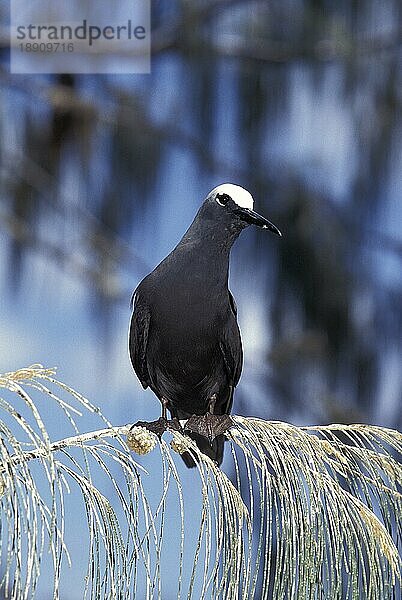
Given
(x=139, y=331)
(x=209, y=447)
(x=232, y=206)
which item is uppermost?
(x=232, y=206)

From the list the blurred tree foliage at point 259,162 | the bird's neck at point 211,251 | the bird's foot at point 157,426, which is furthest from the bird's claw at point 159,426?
the blurred tree foliage at point 259,162

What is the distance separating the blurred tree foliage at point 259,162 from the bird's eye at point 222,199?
1.71 ft

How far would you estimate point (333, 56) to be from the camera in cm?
128

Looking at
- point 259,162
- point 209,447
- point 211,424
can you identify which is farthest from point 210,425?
point 259,162

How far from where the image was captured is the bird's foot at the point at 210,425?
0.66 meters

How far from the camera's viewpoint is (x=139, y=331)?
760 millimetres

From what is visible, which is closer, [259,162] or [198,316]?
[198,316]

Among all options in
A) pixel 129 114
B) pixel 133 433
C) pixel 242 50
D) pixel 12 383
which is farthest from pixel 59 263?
pixel 12 383

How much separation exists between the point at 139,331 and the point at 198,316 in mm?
62

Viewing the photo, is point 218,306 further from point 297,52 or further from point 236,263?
point 297,52

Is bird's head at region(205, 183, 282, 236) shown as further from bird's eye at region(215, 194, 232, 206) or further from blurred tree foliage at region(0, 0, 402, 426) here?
blurred tree foliage at region(0, 0, 402, 426)

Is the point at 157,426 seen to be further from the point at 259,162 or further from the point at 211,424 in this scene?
the point at 259,162

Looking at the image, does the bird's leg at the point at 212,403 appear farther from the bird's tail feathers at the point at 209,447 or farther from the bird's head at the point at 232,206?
the bird's head at the point at 232,206

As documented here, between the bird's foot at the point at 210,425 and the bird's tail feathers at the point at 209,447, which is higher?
the bird's foot at the point at 210,425
